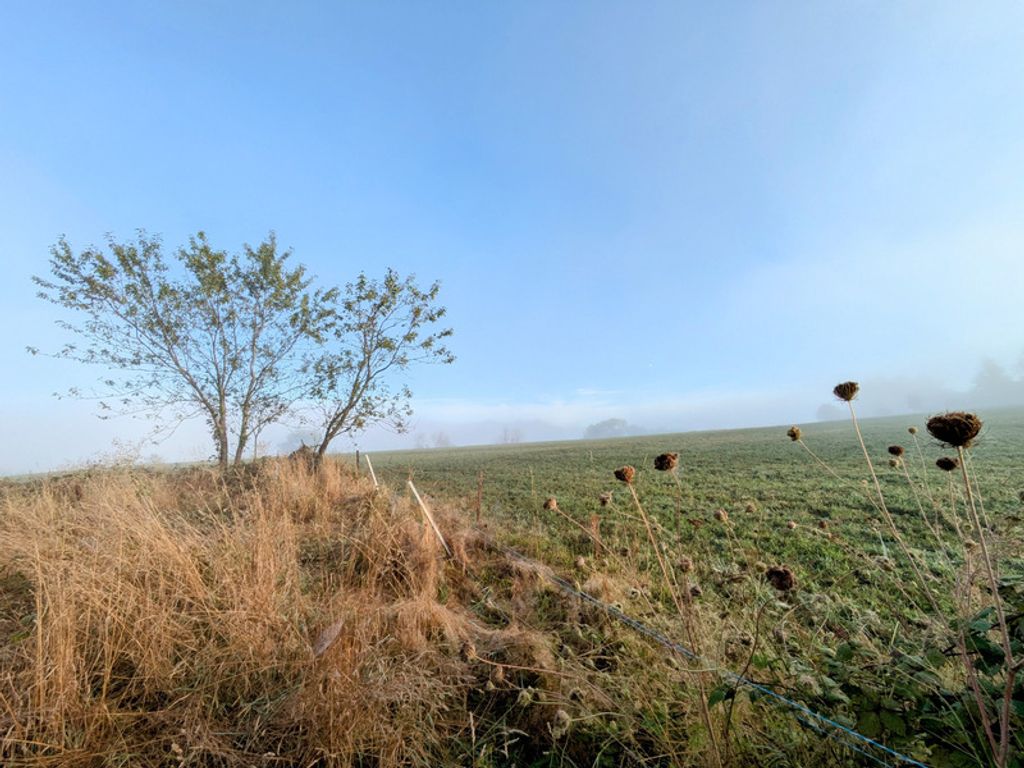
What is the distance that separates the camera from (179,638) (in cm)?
311

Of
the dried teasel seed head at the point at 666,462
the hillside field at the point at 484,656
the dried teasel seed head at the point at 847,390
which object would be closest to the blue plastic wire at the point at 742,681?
the hillside field at the point at 484,656

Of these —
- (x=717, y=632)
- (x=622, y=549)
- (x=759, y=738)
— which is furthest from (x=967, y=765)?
(x=622, y=549)

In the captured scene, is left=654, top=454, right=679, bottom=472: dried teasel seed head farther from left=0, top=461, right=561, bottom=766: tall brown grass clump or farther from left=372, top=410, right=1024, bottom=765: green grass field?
left=0, top=461, right=561, bottom=766: tall brown grass clump

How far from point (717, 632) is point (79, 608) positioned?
459 centimetres

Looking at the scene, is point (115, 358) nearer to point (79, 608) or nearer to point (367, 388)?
point (367, 388)

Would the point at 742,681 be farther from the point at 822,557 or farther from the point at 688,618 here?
the point at 822,557

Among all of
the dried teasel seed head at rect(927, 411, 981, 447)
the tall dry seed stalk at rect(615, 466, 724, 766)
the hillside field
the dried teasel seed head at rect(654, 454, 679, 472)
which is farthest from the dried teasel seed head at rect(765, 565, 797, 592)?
the dried teasel seed head at rect(927, 411, 981, 447)

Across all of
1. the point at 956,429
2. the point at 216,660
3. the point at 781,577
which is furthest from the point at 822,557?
the point at 216,660

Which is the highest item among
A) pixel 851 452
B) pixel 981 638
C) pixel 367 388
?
pixel 367 388

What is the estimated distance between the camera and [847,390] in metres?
2.68

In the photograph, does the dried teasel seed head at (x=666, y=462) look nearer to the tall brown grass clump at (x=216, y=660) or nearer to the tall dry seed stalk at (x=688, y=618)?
the tall dry seed stalk at (x=688, y=618)

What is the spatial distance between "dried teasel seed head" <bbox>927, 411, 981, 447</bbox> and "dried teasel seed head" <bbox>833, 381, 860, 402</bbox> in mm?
1105

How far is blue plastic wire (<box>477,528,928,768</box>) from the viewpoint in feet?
5.19

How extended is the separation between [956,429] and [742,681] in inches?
53.8
